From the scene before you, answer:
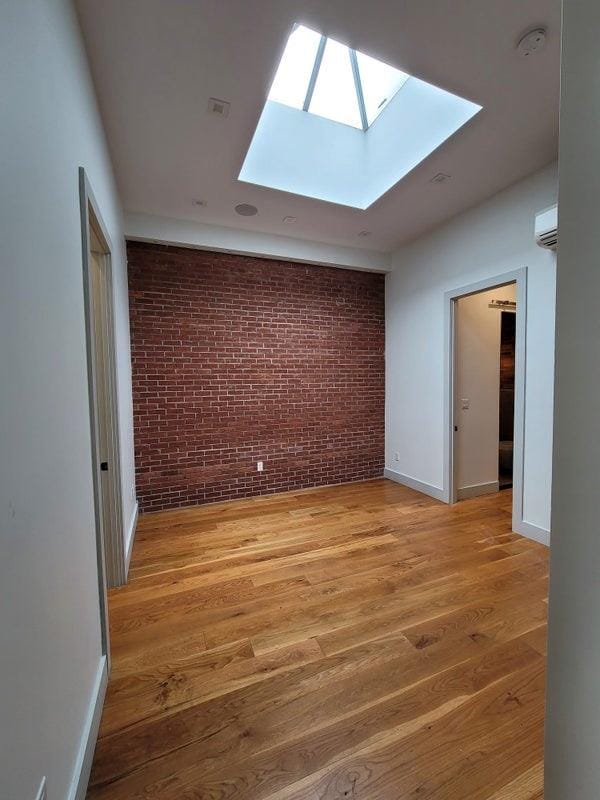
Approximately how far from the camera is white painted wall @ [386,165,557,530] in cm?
278

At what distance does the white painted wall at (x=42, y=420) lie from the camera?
76cm

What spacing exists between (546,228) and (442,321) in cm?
133

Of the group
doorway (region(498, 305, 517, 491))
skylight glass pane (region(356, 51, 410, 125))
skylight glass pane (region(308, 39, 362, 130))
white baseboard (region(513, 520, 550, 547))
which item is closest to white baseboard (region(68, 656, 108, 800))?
white baseboard (region(513, 520, 550, 547))

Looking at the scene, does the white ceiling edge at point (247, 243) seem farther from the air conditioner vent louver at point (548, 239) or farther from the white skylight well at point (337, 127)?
the air conditioner vent louver at point (548, 239)

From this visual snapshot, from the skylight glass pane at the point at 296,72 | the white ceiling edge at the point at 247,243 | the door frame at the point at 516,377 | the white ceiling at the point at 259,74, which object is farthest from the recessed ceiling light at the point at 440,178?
the white ceiling edge at the point at 247,243

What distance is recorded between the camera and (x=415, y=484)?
13.9ft

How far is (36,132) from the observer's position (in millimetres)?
985

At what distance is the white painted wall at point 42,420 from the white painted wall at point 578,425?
1.22 meters

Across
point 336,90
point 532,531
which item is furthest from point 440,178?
point 532,531

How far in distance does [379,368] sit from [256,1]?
3753 millimetres

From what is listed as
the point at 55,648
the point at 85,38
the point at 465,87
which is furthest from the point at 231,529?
the point at 465,87

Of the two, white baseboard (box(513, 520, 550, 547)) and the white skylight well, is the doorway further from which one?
the white skylight well

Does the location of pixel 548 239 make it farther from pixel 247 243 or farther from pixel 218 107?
pixel 247 243

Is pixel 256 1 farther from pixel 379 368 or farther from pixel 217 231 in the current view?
pixel 379 368
